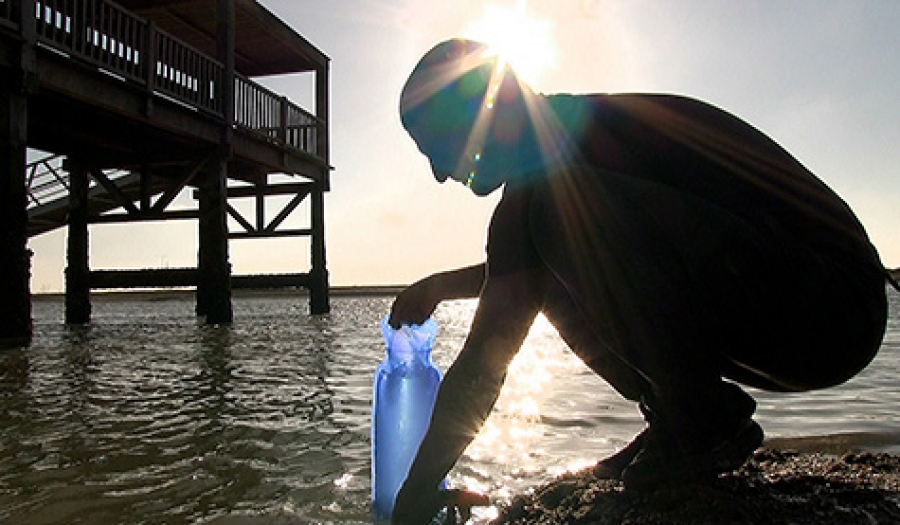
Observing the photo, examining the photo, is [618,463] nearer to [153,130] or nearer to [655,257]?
[655,257]

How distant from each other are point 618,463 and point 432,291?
2.15ft

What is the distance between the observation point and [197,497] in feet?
7.04

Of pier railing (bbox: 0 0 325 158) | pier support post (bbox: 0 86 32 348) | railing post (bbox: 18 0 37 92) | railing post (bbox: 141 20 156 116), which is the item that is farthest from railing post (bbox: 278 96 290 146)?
pier support post (bbox: 0 86 32 348)

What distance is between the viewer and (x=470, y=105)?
163 centimetres

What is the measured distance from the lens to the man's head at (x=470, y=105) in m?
1.62

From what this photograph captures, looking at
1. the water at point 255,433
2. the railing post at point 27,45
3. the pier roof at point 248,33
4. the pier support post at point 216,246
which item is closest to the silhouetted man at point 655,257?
the water at point 255,433

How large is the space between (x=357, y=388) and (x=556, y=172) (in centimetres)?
332

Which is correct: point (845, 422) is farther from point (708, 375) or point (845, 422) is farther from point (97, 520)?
point (97, 520)

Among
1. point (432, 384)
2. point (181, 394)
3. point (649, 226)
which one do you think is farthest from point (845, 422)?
point (181, 394)

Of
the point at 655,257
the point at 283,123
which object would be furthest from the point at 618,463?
the point at 283,123

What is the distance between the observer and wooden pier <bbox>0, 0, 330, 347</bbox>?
6930mm

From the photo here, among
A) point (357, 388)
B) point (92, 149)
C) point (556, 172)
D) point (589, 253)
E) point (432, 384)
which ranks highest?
point (92, 149)

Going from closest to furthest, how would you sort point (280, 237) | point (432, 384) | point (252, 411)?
point (432, 384), point (252, 411), point (280, 237)

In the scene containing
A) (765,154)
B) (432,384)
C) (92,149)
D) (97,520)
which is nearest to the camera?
(765,154)
